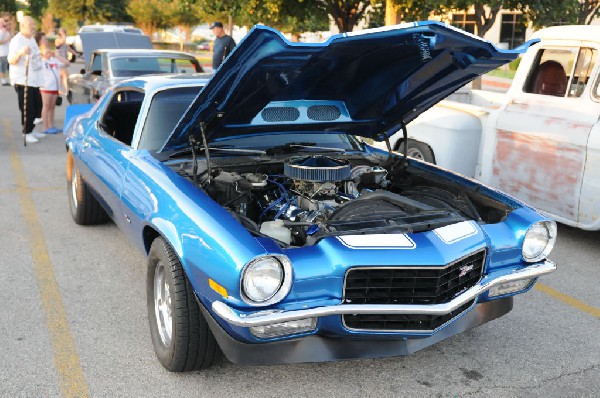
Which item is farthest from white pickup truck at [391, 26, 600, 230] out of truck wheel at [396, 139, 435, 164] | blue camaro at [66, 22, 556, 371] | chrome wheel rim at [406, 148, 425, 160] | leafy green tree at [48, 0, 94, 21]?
leafy green tree at [48, 0, 94, 21]

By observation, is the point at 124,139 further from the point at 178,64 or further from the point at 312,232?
the point at 178,64

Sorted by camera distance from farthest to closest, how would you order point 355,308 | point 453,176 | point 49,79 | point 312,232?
1. point 49,79
2. point 453,176
3. point 312,232
4. point 355,308

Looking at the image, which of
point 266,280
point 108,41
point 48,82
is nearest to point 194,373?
point 266,280

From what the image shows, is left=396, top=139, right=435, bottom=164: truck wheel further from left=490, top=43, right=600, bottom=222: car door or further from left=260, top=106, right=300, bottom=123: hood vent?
left=260, top=106, right=300, bottom=123: hood vent

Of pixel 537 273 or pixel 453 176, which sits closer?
pixel 537 273

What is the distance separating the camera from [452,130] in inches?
273

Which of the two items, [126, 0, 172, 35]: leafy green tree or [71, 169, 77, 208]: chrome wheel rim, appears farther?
[126, 0, 172, 35]: leafy green tree

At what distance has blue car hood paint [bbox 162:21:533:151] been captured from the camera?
11.1 ft

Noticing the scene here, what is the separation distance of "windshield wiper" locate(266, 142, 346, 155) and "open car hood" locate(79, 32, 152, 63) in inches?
401

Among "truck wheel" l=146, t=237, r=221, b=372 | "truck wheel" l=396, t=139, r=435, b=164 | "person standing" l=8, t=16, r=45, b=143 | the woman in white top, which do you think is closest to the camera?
"truck wheel" l=146, t=237, r=221, b=372

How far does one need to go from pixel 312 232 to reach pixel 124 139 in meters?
1.97

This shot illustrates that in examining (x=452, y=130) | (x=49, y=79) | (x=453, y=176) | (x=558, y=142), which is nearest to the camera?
(x=453, y=176)

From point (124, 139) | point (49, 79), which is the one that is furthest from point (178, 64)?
point (124, 139)

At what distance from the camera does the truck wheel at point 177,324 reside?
10.7 ft
